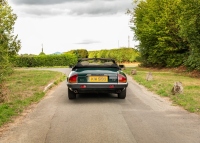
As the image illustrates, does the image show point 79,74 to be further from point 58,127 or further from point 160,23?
point 160,23

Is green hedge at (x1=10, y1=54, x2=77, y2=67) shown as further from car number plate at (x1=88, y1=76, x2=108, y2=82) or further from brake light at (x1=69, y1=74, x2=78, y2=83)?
car number plate at (x1=88, y1=76, x2=108, y2=82)

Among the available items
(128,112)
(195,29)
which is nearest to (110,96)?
(128,112)

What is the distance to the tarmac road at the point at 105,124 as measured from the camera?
4961 mm

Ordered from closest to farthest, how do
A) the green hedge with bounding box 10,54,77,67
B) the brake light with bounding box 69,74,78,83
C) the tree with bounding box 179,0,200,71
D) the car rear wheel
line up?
the brake light with bounding box 69,74,78,83
the car rear wheel
the tree with bounding box 179,0,200,71
the green hedge with bounding box 10,54,77,67

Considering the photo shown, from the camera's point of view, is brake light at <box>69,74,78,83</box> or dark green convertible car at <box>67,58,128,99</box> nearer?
dark green convertible car at <box>67,58,128,99</box>

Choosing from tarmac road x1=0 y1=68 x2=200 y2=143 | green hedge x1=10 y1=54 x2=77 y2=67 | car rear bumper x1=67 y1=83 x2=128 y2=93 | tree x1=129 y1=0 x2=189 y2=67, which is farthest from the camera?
green hedge x1=10 y1=54 x2=77 y2=67

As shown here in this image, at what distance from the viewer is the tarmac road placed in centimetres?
496

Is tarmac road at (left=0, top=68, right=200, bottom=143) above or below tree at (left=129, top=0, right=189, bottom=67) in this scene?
below

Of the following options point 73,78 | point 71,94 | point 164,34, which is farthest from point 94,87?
point 164,34

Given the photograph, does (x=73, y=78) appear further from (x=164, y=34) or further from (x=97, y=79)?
(x=164, y=34)

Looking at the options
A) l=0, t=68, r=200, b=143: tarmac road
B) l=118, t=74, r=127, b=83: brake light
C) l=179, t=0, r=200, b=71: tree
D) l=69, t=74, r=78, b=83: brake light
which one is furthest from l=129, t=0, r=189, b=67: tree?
l=0, t=68, r=200, b=143: tarmac road

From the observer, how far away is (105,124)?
5879 millimetres

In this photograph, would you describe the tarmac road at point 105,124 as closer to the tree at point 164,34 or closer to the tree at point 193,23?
the tree at point 193,23

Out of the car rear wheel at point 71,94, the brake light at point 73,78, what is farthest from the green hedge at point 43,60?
the brake light at point 73,78
